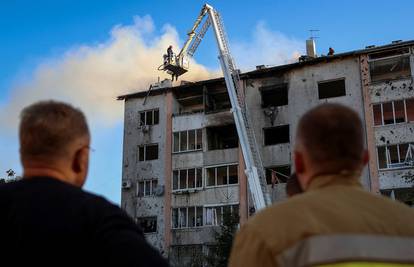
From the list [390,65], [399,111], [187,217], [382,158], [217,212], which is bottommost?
[187,217]

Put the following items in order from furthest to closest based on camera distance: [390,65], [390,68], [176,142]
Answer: [176,142], [390,68], [390,65]

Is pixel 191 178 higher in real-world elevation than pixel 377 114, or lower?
lower

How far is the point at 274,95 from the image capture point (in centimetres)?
3588

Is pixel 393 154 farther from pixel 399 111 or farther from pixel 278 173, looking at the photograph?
pixel 278 173

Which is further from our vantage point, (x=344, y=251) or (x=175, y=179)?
(x=175, y=179)

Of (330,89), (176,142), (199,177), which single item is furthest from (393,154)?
(176,142)

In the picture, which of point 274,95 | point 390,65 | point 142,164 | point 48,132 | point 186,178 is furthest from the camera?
point 142,164

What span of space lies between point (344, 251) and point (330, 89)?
3231 cm

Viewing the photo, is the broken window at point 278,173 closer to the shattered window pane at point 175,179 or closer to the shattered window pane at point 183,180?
the shattered window pane at point 183,180

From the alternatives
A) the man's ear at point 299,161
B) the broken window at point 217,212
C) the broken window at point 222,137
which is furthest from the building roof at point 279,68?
the man's ear at point 299,161

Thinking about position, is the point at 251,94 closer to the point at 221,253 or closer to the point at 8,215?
the point at 221,253

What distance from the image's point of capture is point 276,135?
34.7 m

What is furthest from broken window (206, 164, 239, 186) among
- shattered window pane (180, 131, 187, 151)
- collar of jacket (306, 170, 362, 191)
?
collar of jacket (306, 170, 362, 191)

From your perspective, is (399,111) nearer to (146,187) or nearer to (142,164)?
(146,187)
